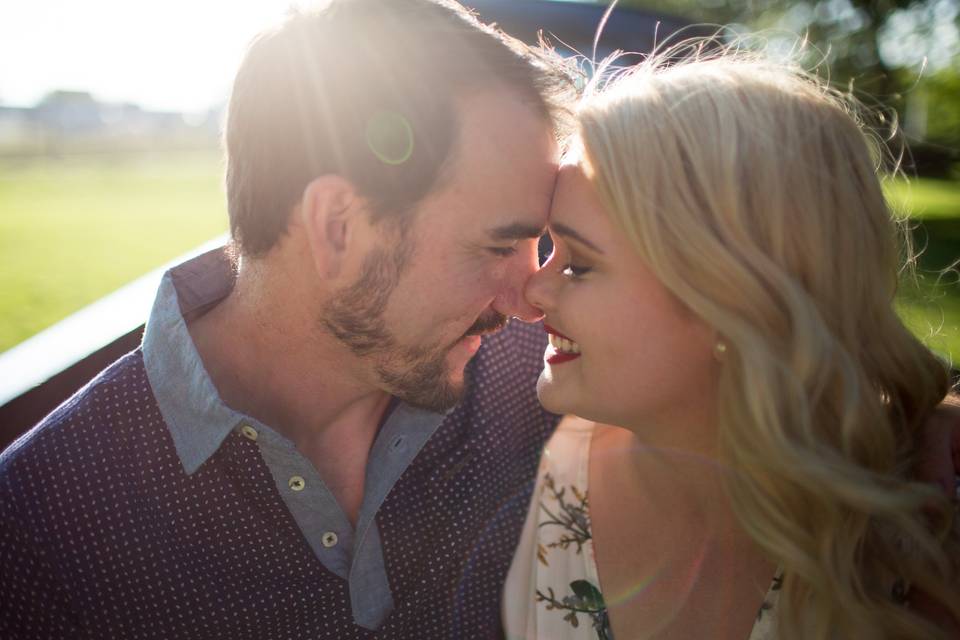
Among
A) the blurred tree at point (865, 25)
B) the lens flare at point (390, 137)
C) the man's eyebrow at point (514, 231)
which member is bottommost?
the blurred tree at point (865, 25)

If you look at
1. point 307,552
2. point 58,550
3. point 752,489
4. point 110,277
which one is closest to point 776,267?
point 752,489

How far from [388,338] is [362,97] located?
0.60 m

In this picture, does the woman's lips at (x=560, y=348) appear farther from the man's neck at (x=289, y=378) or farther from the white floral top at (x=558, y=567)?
the man's neck at (x=289, y=378)

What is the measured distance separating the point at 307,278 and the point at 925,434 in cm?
151

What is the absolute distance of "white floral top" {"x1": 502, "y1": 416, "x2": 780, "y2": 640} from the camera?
214 centimetres

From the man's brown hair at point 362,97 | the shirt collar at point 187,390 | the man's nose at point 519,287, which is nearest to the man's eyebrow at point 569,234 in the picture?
the man's nose at point 519,287

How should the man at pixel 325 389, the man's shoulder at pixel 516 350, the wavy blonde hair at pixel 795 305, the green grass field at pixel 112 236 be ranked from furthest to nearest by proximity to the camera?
the green grass field at pixel 112 236, the man's shoulder at pixel 516 350, the man at pixel 325 389, the wavy blonde hair at pixel 795 305

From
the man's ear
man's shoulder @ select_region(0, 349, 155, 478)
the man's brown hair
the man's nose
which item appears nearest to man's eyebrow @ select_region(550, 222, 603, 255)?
the man's nose

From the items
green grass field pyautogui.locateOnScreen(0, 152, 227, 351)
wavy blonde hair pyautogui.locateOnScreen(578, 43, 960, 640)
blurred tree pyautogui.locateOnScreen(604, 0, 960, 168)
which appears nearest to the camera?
wavy blonde hair pyautogui.locateOnScreen(578, 43, 960, 640)

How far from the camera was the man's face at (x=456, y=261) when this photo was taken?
6.81ft

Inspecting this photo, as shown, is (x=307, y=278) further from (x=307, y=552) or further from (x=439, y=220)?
(x=307, y=552)

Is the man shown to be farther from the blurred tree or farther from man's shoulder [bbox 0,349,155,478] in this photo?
the blurred tree

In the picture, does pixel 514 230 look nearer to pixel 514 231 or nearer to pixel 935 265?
pixel 514 231

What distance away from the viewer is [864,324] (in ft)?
6.26
